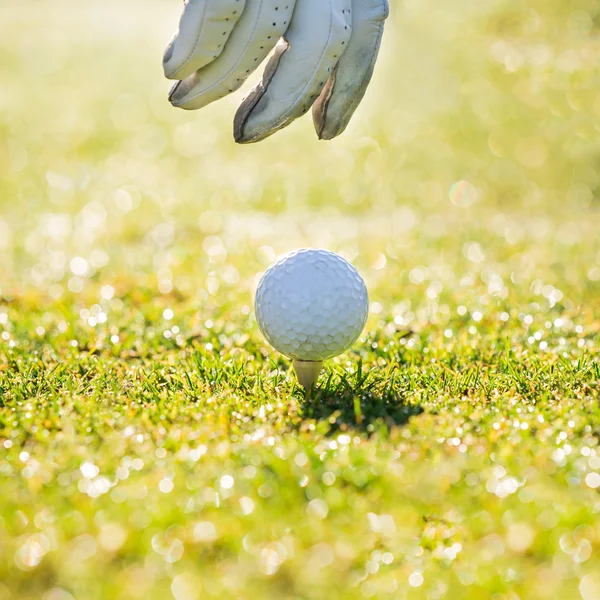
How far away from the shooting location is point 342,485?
9.86 ft

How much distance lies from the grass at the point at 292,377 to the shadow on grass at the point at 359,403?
0.02 meters

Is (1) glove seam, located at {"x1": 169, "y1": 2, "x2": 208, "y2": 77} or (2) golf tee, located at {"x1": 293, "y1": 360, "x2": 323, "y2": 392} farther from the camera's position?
(2) golf tee, located at {"x1": 293, "y1": 360, "x2": 323, "y2": 392}

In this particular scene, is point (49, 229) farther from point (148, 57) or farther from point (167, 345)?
point (148, 57)

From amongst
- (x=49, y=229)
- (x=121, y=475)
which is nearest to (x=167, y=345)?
(x=121, y=475)

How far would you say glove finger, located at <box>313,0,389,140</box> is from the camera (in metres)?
3.69

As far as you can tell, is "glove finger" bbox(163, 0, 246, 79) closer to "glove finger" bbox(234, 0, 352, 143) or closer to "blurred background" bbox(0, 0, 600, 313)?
"glove finger" bbox(234, 0, 352, 143)

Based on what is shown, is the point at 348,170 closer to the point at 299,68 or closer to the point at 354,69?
the point at 354,69

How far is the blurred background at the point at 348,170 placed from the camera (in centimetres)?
677

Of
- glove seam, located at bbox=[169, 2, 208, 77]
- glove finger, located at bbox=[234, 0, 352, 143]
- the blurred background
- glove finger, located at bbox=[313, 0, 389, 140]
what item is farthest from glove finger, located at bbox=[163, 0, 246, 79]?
the blurred background

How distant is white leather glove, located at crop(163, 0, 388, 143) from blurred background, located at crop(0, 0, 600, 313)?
7.23ft

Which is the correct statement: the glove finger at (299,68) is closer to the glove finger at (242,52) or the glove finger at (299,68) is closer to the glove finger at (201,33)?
the glove finger at (242,52)

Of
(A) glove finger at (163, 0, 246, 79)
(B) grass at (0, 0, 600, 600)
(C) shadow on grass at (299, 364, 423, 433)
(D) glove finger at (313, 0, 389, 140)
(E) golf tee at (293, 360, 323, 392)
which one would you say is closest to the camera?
(B) grass at (0, 0, 600, 600)

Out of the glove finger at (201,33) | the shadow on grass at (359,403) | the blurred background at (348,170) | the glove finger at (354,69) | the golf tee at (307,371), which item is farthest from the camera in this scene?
the blurred background at (348,170)

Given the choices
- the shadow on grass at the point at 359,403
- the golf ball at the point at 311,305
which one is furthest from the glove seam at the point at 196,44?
the shadow on grass at the point at 359,403
